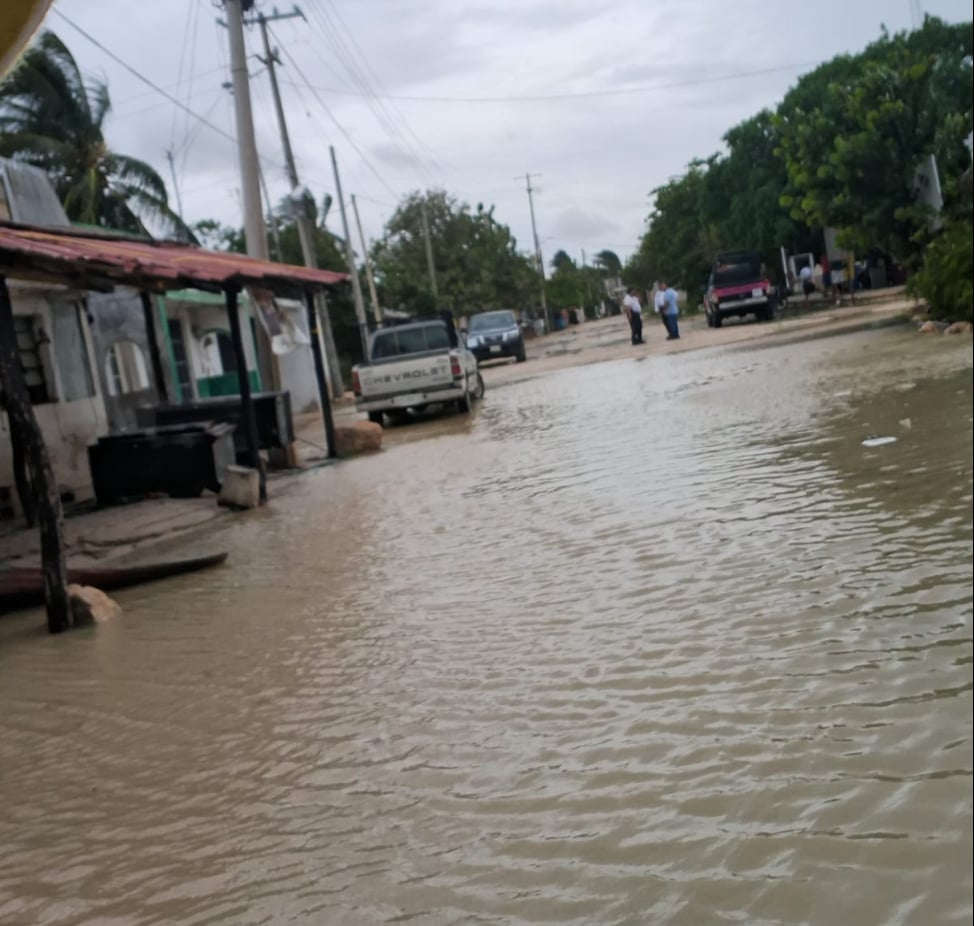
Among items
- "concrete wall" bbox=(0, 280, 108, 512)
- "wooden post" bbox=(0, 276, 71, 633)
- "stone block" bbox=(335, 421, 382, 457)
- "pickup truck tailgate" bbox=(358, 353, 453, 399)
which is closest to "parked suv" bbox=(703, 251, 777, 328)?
"pickup truck tailgate" bbox=(358, 353, 453, 399)

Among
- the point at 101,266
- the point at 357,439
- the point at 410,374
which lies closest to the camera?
the point at 101,266

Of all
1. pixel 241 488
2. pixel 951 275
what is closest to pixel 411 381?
pixel 241 488

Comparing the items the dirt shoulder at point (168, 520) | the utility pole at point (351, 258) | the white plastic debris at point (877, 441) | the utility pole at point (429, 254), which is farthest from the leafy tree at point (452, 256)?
the white plastic debris at point (877, 441)

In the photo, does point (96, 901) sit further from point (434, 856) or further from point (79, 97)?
point (79, 97)

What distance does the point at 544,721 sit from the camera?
4.03 m

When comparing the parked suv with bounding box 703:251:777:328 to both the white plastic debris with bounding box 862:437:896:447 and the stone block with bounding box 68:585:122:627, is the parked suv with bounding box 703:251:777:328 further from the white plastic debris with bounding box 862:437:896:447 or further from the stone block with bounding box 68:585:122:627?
the stone block with bounding box 68:585:122:627

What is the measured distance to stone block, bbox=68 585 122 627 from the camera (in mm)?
6891

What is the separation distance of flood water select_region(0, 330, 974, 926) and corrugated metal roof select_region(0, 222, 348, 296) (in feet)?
9.01

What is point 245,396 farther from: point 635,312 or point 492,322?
point 492,322

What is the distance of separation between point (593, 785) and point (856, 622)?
161 cm

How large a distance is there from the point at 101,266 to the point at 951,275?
13.5m

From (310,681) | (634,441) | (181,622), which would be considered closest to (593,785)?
(310,681)

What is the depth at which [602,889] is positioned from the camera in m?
2.84

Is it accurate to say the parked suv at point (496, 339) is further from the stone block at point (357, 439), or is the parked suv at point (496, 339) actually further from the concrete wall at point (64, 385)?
the concrete wall at point (64, 385)
